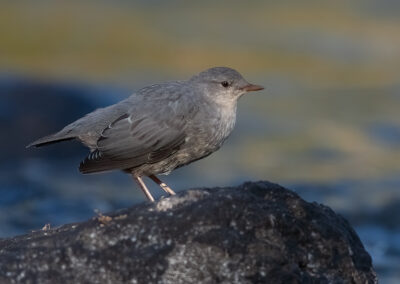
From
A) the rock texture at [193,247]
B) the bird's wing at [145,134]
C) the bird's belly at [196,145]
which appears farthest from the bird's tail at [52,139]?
the rock texture at [193,247]

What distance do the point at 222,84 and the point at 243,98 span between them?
9.66 meters

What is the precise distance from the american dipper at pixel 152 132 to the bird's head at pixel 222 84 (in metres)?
0.10

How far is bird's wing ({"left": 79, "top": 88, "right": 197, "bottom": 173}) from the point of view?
588 centimetres

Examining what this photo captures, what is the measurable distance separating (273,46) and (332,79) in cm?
122

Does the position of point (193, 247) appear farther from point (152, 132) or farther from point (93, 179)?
point (93, 179)

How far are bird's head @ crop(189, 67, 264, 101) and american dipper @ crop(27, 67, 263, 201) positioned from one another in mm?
100

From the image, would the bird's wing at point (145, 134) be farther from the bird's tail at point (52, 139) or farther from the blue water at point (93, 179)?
the blue water at point (93, 179)

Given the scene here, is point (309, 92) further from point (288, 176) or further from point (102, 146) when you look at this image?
point (102, 146)

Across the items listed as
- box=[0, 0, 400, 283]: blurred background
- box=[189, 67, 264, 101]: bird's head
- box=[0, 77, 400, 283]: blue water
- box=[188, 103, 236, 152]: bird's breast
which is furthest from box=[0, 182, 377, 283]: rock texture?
box=[0, 0, 400, 283]: blurred background

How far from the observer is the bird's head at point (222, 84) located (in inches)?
241

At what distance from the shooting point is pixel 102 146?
590cm

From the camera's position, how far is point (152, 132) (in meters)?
5.93

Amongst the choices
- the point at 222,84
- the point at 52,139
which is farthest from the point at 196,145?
the point at 52,139

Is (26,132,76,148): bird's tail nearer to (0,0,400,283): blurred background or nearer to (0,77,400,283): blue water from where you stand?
(0,77,400,283): blue water
